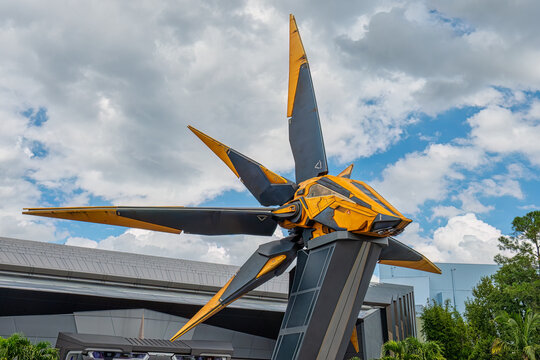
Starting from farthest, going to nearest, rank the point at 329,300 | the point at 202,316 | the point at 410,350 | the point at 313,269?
1. the point at 410,350
2. the point at 313,269
3. the point at 202,316
4. the point at 329,300

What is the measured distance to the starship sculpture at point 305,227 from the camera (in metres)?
14.8

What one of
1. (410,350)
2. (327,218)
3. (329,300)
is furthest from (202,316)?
(410,350)

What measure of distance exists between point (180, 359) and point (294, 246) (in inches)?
424

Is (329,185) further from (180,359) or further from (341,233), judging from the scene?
(180,359)

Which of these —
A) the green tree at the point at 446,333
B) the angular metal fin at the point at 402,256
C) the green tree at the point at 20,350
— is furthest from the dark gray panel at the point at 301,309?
the green tree at the point at 446,333

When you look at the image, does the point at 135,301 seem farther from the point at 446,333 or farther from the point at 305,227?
the point at 446,333

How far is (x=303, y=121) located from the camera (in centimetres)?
1866

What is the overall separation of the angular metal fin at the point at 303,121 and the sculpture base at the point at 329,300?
338cm

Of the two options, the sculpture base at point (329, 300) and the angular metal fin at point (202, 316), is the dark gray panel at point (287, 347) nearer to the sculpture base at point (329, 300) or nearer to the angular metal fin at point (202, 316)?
the sculpture base at point (329, 300)

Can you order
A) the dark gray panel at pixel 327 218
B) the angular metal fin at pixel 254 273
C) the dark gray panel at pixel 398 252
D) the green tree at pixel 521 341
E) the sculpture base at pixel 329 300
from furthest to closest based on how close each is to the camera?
1. the green tree at pixel 521 341
2. the dark gray panel at pixel 398 252
3. the angular metal fin at pixel 254 273
4. the dark gray panel at pixel 327 218
5. the sculpture base at pixel 329 300

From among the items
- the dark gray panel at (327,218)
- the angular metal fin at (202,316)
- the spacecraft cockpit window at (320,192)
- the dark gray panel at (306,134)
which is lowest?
the angular metal fin at (202,316)

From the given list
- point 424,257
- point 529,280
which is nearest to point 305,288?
point 424,257

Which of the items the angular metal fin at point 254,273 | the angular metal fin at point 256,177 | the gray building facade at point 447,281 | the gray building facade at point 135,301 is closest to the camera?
the angular metal fin at point 254,273

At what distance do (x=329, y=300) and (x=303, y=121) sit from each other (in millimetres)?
7063
